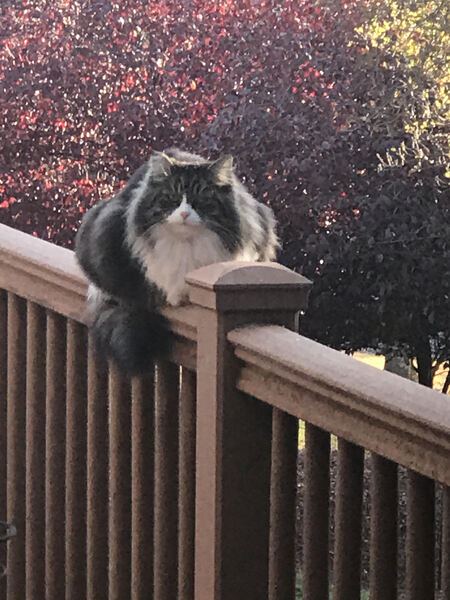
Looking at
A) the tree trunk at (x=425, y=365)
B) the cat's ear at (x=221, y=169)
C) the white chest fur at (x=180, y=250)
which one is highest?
the cat's ear at (x=221, y=169)

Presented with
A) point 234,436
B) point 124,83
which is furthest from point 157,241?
point 124,83

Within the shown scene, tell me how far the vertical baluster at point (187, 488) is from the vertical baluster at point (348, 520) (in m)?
0.40

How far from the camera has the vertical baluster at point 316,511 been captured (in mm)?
1511

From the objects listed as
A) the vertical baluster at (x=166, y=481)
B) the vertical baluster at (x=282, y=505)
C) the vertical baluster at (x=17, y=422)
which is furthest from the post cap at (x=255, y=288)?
the vertical baluster at (x=17, y=422)

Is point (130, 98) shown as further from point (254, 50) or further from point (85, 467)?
point (85, 467)

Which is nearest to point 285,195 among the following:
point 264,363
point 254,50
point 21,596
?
point 254,50

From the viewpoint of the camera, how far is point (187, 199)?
2.17 m

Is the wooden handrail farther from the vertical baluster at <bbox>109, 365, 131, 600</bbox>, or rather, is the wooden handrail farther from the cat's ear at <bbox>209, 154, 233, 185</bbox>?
the cat's ear at <bbox>209, 154, 233, 185</bbox>

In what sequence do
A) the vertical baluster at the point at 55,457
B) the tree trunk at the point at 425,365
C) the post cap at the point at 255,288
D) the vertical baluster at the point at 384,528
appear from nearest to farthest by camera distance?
1. the vertical baluster at the point at 384,528
2. the post cap at the point at 255,288
3. the vertical baluster at the point at 55,457
4. the tree trunk at the point at 425,365

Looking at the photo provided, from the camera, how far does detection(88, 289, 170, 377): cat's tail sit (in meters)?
1.88

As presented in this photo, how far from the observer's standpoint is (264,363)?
5.17ft

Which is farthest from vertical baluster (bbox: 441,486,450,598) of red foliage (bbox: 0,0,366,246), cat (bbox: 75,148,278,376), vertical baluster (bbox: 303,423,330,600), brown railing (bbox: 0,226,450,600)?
red foliage (bbox: 0,0,366,246)

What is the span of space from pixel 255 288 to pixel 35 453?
795mm

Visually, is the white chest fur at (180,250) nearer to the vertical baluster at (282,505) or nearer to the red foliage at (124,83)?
the vertical baluster at (282,505)
